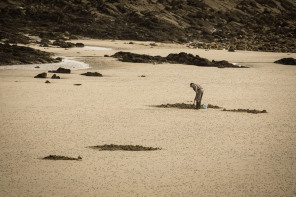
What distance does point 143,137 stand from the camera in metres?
12.8

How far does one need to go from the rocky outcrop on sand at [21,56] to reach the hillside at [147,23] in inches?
367

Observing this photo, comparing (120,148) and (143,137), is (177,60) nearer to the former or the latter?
(143,137)

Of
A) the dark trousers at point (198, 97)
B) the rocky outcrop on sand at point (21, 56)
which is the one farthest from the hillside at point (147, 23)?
the dark trousers at point (198, 97)

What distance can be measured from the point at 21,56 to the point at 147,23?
27828 millimetres

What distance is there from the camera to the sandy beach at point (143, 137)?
9164mm

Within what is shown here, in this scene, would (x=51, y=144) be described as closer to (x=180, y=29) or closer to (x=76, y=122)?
(x=76, y=122)

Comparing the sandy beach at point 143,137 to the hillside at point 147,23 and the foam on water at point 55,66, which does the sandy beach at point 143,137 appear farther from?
the hillside at point 147,23

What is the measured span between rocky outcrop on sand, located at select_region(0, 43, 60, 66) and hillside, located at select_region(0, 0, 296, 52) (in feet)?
30.6

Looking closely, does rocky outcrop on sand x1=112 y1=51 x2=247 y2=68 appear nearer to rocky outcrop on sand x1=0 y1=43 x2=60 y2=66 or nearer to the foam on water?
the foam on water

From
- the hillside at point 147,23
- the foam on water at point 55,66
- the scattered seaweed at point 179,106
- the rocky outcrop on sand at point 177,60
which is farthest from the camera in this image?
the hillside at point 147,23

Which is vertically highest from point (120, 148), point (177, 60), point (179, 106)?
point (177, 60)

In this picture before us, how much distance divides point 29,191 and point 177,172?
9.57 feet

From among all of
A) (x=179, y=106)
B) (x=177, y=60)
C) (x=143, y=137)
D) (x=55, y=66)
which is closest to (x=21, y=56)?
(x=55, y=66)

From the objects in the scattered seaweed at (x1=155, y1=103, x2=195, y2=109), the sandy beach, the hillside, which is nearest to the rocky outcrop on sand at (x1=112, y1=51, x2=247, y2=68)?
the sandy beach
